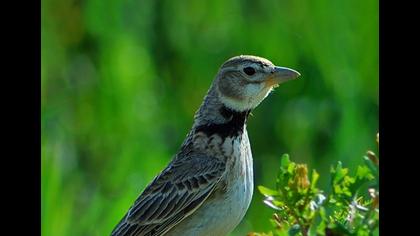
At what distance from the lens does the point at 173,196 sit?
7.18m

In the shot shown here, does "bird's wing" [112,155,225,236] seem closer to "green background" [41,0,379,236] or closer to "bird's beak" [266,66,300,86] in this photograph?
"bird's beak" [266,66,300,86]

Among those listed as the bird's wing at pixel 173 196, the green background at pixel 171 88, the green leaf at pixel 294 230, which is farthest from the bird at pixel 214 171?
the green leaf at pixel 294 230

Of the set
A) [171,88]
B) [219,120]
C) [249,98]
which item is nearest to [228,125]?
[219,120]

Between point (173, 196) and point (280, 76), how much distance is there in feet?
3.07

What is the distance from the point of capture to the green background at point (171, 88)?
32.9 feet

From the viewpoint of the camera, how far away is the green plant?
4.38m

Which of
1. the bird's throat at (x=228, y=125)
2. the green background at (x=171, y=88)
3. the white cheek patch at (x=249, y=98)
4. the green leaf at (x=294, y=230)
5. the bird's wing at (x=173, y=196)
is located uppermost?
the green leaf at (x=294, y=230)

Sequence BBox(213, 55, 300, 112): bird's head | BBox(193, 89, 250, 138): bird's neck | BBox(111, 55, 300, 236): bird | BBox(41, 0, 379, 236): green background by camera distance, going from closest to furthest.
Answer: BBox(111, 55, 300, 236): bird < BBox(213, 55, 300, 112): bird's head < BBox(193, 89, 250, 138): bird's neck < BBox(41, 0, 379, 236): green background

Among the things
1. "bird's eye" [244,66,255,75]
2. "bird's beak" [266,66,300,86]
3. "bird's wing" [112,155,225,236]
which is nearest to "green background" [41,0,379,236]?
"bird's wing" [112,155,225,236]

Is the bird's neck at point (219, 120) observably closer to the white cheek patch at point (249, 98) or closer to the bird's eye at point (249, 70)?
the white cheek patch at point (249, 98)

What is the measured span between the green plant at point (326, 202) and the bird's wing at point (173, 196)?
2303 mm

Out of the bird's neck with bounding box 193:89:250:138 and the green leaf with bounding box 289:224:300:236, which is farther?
the bird's neck with bounding box 193:89:250:138

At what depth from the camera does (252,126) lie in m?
11.5

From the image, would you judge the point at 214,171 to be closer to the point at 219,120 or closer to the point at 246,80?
the point at 219,120
